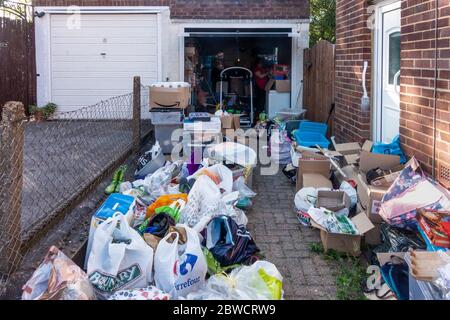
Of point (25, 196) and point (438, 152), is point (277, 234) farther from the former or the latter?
point (25, 196)

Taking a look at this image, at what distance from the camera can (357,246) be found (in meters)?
4.56

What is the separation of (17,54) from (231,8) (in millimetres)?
4642

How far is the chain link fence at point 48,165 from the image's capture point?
3.59 m

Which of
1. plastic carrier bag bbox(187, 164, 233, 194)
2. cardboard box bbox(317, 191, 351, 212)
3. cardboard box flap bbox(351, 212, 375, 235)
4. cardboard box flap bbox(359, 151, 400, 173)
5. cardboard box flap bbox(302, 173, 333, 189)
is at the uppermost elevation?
cardboard box flap bbox(359, 151, 400, 173)

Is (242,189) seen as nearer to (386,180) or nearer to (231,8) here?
(386,180)

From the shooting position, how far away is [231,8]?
1168cm

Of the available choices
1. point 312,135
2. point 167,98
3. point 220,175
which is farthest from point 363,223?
point 167,98

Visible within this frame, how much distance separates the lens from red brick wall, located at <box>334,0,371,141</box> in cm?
691

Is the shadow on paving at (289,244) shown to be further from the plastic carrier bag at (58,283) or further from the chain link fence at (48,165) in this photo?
the chain link fence at (48,165)

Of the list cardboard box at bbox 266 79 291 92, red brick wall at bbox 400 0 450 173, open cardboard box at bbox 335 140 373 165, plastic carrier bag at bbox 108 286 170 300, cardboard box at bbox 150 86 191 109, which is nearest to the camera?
plastic carrier bag at bbox 108 286 170 300

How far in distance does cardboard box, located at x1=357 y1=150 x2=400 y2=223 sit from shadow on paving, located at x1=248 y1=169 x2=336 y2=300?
56 centimetres

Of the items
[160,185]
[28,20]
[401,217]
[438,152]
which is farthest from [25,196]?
[28,20]

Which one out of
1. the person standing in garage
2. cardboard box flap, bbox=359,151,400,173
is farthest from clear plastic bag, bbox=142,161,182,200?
the person standing in garage

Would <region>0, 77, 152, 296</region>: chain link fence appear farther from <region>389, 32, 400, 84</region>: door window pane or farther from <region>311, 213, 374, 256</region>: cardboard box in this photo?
<region>389, 32, 400, 84</region>: door window pane
